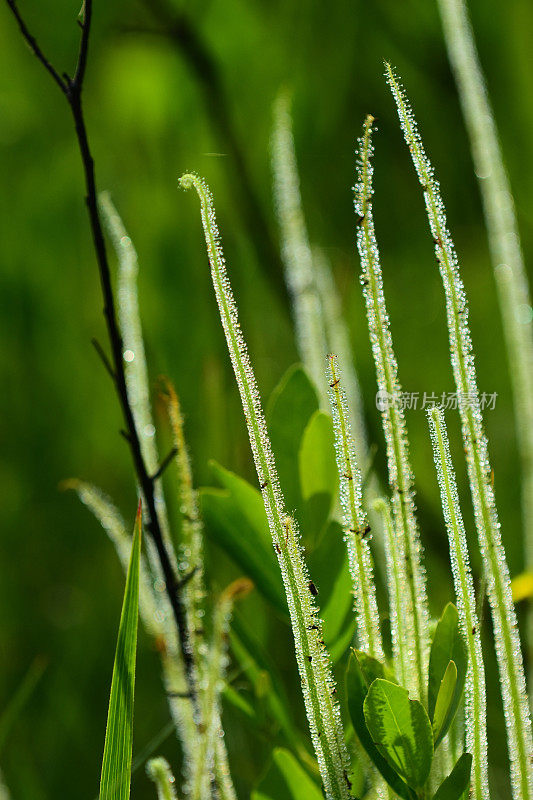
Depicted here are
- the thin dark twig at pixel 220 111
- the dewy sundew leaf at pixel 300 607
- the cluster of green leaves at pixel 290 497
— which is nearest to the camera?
the dewy sundew leaf at pixel 300 607

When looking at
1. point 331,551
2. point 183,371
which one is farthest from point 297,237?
point 183,371

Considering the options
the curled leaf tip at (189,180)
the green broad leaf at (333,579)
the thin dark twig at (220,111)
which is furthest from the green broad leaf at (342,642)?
the thin dark twig at (220,111)

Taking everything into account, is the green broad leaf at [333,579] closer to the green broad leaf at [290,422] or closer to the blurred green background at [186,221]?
the green broad leaf at [290,422]

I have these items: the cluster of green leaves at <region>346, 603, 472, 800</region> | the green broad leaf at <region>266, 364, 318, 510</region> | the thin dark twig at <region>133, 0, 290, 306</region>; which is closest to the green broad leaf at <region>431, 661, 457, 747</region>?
the cluster of green leaves at <region>346, 603, 472, 800</region>

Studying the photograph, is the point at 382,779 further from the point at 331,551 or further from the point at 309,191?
the point at 309,191

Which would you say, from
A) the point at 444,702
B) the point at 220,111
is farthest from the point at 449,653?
the point at 220,111

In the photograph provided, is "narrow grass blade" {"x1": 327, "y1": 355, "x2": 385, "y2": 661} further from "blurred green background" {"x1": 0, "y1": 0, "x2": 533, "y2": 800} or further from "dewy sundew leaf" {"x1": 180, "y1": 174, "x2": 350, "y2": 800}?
"blurred green background" {"x1": 0, "y1": 0, "x2": 533, "y2": 800}
